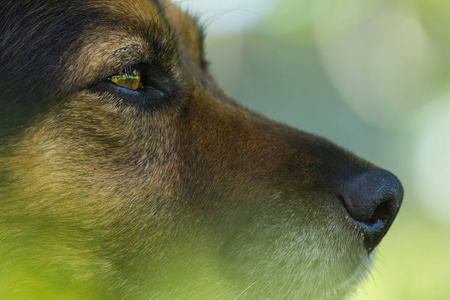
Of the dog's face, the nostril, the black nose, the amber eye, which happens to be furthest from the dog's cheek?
the nostril

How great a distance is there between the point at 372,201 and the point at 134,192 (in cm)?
139

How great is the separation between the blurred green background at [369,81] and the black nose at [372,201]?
437 centimetres

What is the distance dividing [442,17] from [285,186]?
37.8ft

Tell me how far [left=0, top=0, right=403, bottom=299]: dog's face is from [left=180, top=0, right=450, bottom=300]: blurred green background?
4.61 metres

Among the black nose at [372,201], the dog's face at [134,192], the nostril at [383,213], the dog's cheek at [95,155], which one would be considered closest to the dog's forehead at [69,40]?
the dog's face at [134,192]

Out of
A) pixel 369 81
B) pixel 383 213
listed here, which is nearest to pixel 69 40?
pixel 383 213

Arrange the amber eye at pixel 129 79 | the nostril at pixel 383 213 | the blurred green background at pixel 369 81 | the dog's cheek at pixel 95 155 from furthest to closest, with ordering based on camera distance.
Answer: the blurred green background at pixel 369 81 < the nostril at pixel 383 213 < the amber eye at pixel 129 79 < the dog's cheek at pixel 95 155

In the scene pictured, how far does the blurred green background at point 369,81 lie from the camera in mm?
11250

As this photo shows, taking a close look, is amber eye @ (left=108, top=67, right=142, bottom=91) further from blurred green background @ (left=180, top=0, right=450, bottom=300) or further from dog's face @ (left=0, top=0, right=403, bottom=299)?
blurred green background @ (left=180, top=0, right=450, bottom=300)

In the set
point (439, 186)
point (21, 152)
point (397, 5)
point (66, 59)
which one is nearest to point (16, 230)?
point (21, 152)

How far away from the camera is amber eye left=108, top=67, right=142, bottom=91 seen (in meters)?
3.06

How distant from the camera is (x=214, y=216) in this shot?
304 centimetres

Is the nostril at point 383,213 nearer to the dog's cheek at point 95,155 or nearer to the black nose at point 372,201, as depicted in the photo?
the black nose at point 372,201

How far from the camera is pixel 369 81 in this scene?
14.7 metres
